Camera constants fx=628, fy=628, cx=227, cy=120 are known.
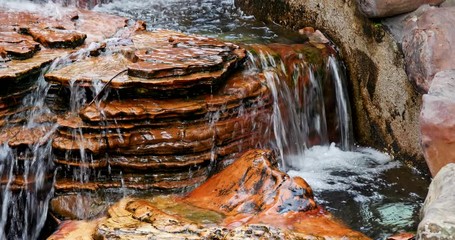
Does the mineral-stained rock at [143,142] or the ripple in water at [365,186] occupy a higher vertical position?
the mineral-stained rock at [143,142]

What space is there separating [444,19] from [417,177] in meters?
1.50

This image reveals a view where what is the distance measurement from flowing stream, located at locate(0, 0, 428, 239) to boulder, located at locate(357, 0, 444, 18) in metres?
0.72

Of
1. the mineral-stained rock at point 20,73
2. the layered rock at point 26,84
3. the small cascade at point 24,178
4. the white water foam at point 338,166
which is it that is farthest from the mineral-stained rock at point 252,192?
the mineral-stained rock at point 20,73

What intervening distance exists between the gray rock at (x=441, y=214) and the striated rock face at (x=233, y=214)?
66cm

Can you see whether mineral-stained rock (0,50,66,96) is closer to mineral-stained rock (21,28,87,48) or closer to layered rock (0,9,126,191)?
layered rock (0,9,126,191)

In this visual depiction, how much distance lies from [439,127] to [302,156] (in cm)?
178

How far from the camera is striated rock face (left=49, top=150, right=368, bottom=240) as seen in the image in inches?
156

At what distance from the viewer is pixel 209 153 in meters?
5.26

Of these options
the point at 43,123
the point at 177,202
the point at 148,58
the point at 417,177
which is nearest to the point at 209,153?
the point at 177,202

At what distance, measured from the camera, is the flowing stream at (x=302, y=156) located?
16.5 feet

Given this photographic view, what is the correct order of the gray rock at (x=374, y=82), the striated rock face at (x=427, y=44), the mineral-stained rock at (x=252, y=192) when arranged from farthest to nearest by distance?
the gray rock at (x=374, y=82) → the striated rock face at (x=427, y=44) → the mineral-stained rock at (x=252, y=192)

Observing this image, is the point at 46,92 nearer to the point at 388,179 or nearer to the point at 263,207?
the point at 263,207

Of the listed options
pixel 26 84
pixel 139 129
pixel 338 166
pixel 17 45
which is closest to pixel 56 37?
pixel 17 45

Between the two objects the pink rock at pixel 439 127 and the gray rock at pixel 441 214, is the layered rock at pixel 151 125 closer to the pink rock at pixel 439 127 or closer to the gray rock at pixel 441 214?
the pink rock at pixel 439 127
